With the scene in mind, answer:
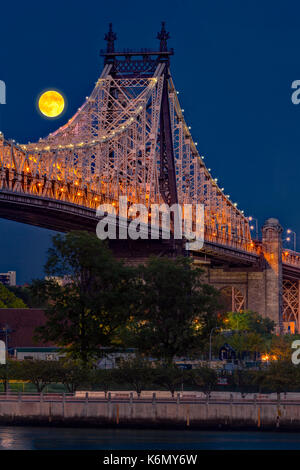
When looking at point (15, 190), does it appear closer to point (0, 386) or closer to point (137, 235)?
point (0, 386)

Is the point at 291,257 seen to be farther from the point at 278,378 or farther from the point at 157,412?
the point at 157,412

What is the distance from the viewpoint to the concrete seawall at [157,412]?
63.8 meters

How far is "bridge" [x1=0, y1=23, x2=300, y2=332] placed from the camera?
93438mm

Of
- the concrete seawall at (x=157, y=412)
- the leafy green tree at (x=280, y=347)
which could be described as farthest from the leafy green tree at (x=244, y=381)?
the leafy green tree at (x=280, y=347)

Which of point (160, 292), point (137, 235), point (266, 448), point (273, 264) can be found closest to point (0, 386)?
point (160, 292)

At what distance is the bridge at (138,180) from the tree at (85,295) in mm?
8507

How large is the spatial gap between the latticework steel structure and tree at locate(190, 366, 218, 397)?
3165cm

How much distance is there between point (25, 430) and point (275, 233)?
8078 centimetres

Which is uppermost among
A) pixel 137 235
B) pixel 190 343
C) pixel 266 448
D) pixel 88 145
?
pixel 88 145

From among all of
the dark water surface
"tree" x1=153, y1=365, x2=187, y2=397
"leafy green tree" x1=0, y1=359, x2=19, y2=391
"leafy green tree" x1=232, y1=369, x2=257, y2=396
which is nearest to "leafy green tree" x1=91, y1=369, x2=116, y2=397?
"tree" x1=153, y1=365, x2=187, y2=397

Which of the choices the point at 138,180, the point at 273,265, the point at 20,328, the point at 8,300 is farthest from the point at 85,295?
the point at 273,265

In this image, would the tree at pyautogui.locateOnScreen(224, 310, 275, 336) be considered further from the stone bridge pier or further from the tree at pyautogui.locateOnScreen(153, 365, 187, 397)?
the tree at pyautogui.locateOnScreen(153, 365, 187, 397)

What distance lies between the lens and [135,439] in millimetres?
61594

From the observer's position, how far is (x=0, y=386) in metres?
77.1
